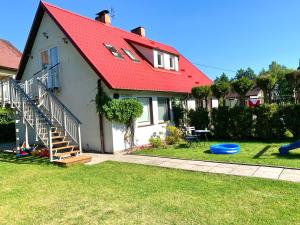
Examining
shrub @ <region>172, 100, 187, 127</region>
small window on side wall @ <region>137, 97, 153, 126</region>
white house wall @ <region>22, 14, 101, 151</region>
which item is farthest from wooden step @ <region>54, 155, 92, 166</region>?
shrub @ <region>172, 100, 187, 127</region>

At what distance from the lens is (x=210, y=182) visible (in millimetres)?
6684

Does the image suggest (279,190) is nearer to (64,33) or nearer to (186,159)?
(186,159)

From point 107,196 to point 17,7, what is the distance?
11.0 meters

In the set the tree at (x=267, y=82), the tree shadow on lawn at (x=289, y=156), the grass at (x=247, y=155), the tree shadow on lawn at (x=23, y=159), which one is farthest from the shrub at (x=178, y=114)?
the tree shadow on lawn at (x=23, y=159)

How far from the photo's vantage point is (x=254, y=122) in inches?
537

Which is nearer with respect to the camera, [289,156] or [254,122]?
[289,156]

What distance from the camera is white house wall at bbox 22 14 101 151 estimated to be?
40.6ft

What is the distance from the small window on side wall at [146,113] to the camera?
13.6 m

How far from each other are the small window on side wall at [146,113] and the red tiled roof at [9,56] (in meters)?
15.8

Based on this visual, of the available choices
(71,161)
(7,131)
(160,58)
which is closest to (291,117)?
(160,58)

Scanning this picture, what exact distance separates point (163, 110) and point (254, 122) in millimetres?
4860

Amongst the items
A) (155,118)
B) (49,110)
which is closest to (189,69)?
(155,118)

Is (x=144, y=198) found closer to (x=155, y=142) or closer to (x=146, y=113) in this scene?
(x=155, y=142)

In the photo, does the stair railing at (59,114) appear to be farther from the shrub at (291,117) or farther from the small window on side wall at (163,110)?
the shrub at (291,117)
